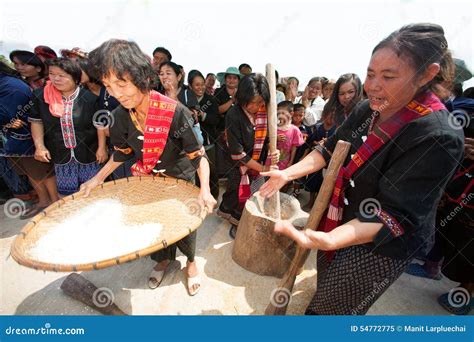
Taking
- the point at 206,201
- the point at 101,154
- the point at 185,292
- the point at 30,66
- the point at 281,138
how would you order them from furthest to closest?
the point at 30,66
the point at 281,138
the point at 101,154
the point at 185,292
the point at 206,201

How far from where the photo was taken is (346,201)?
4.52ft

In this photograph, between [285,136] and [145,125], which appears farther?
[285,136]

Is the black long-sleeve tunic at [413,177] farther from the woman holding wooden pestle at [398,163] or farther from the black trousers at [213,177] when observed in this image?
the black trousers at [213,177]

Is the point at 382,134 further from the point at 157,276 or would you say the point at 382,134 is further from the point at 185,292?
the point at 157,276

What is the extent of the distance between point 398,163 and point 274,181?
0.74 metres

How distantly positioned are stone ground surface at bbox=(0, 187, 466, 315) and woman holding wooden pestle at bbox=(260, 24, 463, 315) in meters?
1.01

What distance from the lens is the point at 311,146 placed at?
3.41 meters

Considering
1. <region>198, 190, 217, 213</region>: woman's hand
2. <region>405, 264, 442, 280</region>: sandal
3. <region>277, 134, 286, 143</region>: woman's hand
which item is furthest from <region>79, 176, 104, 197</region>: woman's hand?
<region>405, 264, 442, 280</region>: sandal

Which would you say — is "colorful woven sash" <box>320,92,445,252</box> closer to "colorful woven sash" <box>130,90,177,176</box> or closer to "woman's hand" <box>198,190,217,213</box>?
"woman's hand" <box>198,190,217,213</box>

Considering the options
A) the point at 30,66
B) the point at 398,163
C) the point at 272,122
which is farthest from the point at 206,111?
the point at 398,163

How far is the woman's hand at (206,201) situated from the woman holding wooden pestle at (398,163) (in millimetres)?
477

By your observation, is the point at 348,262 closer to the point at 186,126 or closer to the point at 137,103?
the point at 186,126

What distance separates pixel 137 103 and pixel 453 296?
304cm

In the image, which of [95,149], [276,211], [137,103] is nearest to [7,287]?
[95,149]
